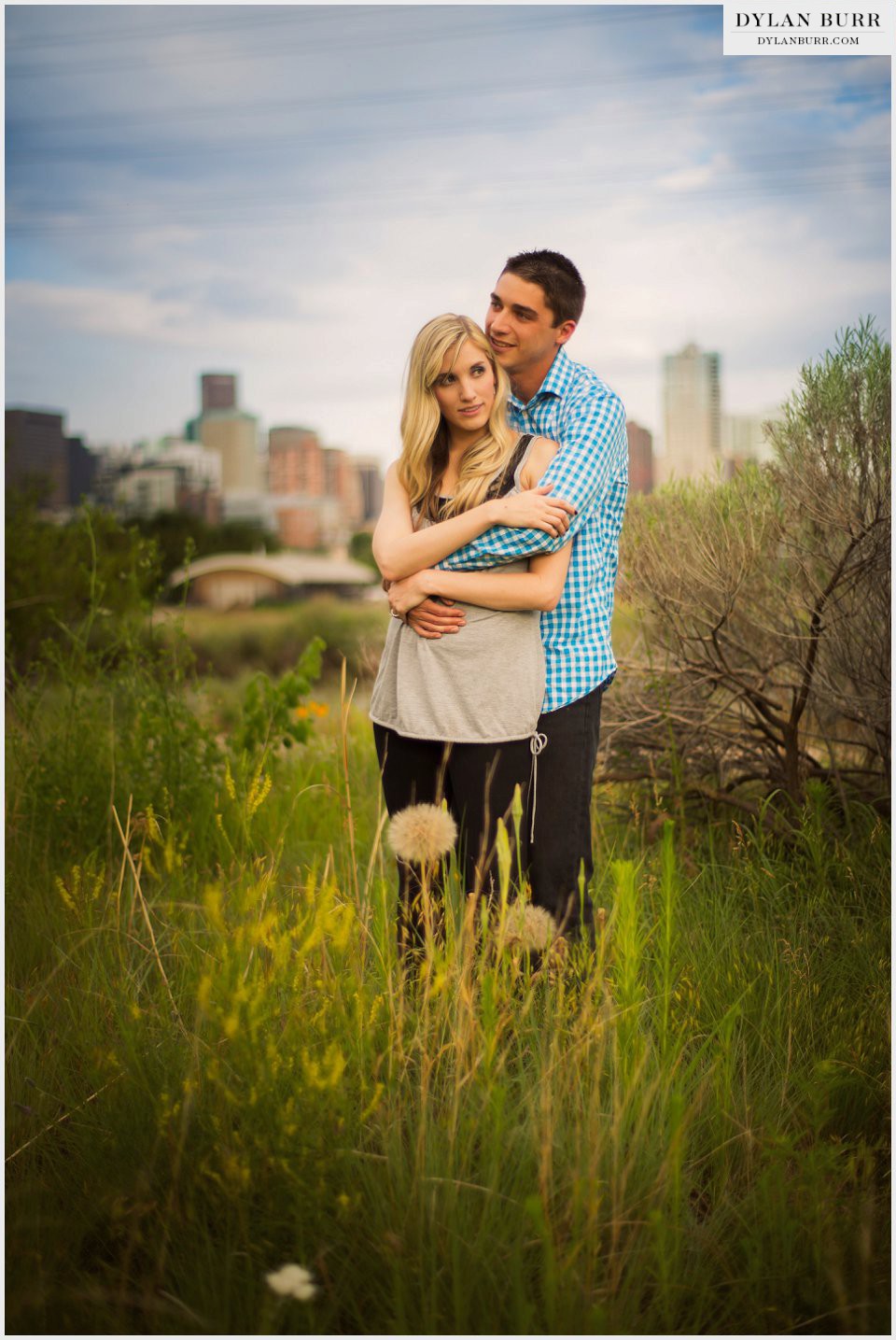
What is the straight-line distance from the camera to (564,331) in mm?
2732

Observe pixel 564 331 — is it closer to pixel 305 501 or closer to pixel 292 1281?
pixel 292 1281

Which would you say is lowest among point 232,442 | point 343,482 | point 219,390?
point 343,482

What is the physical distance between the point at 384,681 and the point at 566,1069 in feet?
3.40

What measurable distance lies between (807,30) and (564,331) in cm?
93

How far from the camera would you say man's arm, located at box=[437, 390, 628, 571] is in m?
2.42

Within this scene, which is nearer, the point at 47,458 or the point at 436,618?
the point at 436,618

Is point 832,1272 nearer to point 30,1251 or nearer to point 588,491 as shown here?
point 30,1251

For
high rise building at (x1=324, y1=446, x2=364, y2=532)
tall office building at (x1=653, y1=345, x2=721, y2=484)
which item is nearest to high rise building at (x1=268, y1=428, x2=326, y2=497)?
high rise building at (x1=324, y1=446, x2=364, y2=532)

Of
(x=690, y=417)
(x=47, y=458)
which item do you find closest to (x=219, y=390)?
(x=47, y=458)

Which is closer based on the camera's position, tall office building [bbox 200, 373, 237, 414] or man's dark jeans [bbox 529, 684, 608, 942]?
man's dark jeans [bbox 529, 684, 608, 942]

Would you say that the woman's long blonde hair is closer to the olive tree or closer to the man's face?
the man's face

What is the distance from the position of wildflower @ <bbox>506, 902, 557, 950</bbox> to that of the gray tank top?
443 mm

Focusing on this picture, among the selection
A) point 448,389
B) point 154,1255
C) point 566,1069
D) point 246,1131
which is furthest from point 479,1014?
point 448,389

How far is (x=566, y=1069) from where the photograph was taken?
209 cm
